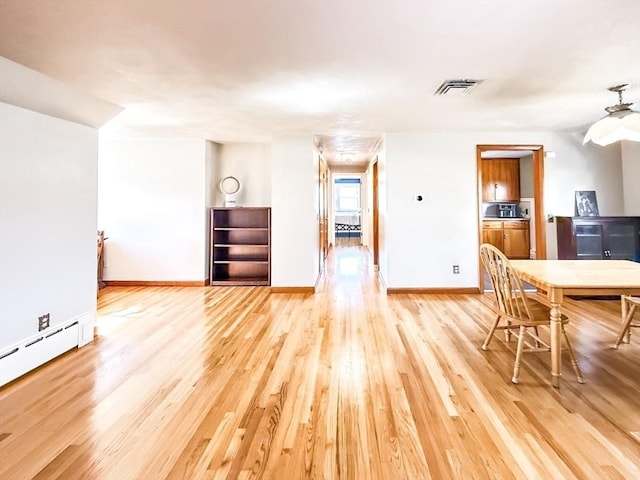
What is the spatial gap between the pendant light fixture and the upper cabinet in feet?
13.8

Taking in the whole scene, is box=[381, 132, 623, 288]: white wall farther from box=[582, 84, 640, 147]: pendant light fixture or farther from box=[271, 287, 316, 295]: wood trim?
box=[582, 84, 640, 147]: pendant light fixture

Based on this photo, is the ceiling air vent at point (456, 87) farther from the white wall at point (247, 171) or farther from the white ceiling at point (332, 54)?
the white wall at point (247, 171)

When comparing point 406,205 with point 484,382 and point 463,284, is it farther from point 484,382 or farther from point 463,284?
point 484,382

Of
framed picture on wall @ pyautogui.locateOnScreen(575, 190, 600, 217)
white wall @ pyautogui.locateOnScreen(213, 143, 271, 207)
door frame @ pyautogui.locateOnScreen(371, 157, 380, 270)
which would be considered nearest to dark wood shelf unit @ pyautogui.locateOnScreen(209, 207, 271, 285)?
white wall @ pyautogui.locateOnScreen(213, 143, 271, 207)

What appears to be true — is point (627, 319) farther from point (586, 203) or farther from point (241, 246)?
point (241, 246)

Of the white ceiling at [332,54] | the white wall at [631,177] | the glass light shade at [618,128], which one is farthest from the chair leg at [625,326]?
the white wall at [631,177]

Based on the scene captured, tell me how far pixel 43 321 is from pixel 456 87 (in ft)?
12.5

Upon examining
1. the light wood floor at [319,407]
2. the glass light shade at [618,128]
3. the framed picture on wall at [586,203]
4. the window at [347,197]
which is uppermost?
the window at [347,197]

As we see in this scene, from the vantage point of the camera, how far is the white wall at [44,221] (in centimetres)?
224

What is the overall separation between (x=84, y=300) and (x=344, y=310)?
2538 millimetres

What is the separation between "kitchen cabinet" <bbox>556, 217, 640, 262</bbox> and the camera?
432cm

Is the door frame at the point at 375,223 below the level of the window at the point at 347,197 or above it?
below

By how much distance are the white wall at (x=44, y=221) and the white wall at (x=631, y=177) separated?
6.42 m

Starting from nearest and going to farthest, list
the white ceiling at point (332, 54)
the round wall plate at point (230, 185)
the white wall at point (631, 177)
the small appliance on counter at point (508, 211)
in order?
the white ceiling at point (332, 54), the white wall at point (631, 177), the round wall plate at point (230, 185), the small appliance on counter at point (508, 211)
